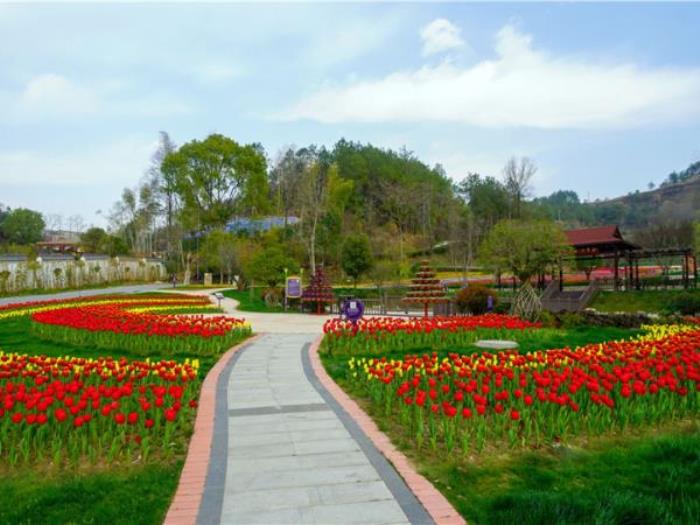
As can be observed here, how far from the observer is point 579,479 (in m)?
3.94

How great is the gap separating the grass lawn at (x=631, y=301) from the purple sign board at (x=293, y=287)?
12450mm

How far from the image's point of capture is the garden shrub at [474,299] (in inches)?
712

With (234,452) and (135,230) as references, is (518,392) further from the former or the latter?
(135,230)

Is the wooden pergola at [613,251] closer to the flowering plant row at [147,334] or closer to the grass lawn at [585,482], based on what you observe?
the flowering plant row at [147,334]

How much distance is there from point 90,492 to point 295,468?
4.71ft

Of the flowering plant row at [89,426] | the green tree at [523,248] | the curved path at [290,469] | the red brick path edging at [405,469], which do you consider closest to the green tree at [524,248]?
the green tree at [523,248]

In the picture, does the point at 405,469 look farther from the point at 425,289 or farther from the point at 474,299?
the point at 425,289

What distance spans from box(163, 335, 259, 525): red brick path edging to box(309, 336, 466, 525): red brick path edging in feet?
4.63

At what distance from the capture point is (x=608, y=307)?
901 inches

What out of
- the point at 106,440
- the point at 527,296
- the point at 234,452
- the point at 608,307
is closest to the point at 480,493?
the point at 234,452

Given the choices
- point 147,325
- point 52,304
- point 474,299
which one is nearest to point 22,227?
point 52,304

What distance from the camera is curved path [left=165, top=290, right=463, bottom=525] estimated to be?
3.37 meters

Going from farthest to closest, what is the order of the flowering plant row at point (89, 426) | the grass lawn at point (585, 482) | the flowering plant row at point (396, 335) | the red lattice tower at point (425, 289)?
the red lattice tower at point (425, 289) → the flowering plant row at point (396, 335) → the flowering plant row at point (89, 426) → the grass lawn at point (585, 482)

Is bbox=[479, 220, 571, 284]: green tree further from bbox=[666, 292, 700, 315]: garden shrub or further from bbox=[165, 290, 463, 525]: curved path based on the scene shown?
bbox=[165, 290, 463, 525]: curved path
